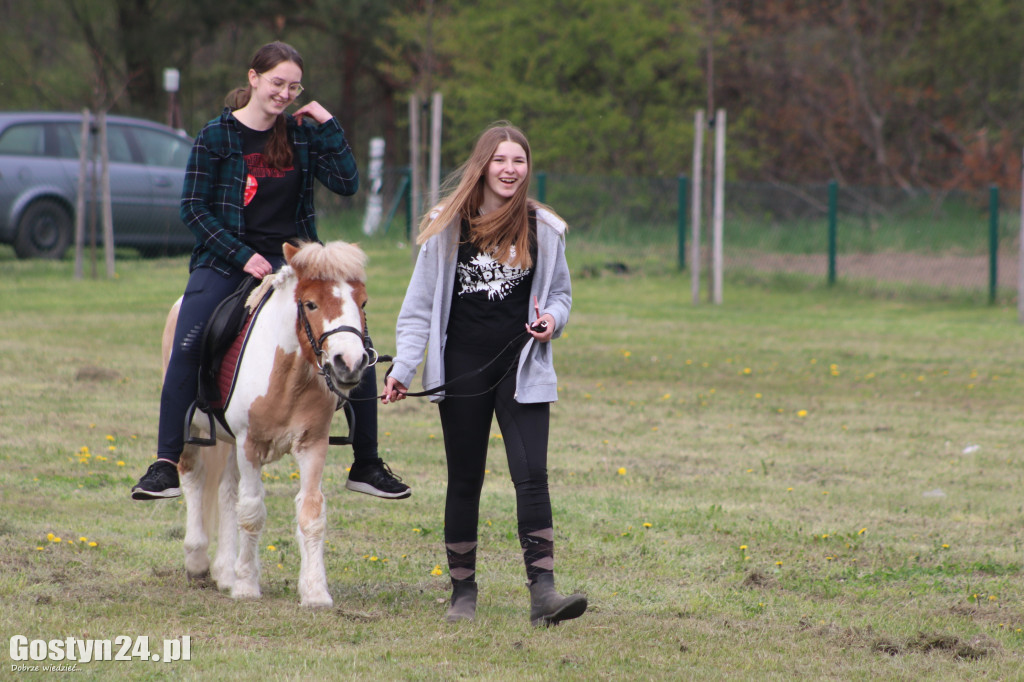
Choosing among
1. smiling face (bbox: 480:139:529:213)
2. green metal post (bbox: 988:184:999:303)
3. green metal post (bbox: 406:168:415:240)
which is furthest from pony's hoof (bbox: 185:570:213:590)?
green metal post (bbox: 988:184:999:303)

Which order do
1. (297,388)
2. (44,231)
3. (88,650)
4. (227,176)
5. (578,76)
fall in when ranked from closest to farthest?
(88,650) < (297,388) < (227,176) < (44,231) < (578,76)

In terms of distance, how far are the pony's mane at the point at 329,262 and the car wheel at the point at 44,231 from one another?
45.9 feet

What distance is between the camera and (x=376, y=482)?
17.3ft

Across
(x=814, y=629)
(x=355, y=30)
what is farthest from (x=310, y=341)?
(x=355, y=30)

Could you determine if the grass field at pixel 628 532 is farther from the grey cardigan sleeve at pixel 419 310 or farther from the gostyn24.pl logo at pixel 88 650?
the grey cardigan sleeve at pixel 419 310

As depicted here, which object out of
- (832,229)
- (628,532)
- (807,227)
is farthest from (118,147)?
(628,532)

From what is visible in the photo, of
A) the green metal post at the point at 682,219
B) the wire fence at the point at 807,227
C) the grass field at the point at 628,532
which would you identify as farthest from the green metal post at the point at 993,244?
the grass field at the point at 628,532

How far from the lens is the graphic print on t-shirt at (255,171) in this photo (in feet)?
16.9

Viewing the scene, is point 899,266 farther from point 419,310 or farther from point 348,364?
point 348,364

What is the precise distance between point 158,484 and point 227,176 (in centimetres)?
137

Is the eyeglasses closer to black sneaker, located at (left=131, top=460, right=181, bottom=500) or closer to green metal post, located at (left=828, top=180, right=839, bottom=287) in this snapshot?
black sneaker, located at (left=131, top=460, right=181, bottom=500)

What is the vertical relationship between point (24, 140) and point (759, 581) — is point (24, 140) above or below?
above

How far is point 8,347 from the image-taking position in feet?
40.7

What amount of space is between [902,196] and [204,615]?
19.7 metres
